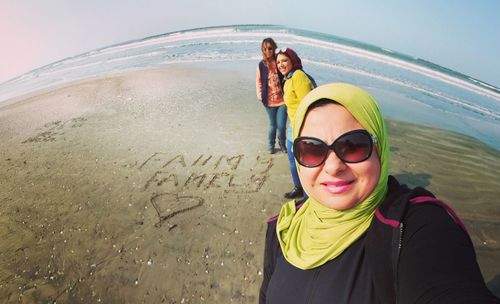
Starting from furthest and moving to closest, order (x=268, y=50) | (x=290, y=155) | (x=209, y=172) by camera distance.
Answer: (x=209, y=172) → (x=268, y=50) → (x=290, y=155)

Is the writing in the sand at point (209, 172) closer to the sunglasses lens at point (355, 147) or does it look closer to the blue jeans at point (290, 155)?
→ the blue jeans at point (290, 155)

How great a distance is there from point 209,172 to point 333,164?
4.82 m

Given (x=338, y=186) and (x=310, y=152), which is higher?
(x=310, y=152)

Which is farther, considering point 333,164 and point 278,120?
point 278,120

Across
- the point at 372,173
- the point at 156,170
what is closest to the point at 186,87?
the point at 156,170

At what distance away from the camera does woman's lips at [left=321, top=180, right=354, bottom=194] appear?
145 cm

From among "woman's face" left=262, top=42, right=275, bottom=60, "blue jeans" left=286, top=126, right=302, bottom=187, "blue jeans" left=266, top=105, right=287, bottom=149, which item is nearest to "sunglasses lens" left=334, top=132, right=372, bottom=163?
"blue jeans" left=286, top=126, right=302, bottom=187

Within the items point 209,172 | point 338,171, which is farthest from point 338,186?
point 209,172

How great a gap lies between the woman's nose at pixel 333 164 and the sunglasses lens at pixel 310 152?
0.04 meters

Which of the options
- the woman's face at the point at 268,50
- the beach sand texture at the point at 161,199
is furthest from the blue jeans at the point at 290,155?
the woman's face at the point at 268,50

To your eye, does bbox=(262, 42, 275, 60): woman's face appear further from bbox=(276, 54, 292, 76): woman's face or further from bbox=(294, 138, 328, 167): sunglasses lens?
bbox=(294, 138, 328, 167): sunglasses lens

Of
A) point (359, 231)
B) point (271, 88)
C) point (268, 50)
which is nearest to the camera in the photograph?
point (359, 231)

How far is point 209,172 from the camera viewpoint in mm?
6105

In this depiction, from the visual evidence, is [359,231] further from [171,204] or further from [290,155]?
[171,204]
